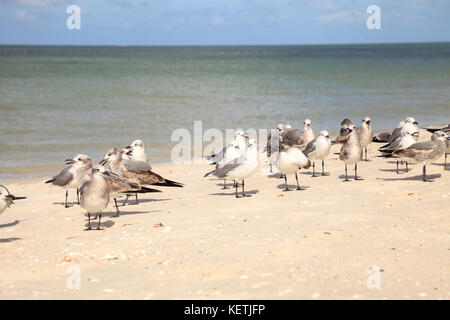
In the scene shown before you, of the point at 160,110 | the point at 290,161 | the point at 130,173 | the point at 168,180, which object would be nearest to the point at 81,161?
the point at 130,173

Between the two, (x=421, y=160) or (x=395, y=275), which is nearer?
(x=395, y=275)

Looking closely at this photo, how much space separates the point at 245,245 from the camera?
7043 millimetres

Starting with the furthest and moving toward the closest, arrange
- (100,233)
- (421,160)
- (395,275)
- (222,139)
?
(222,139), (421,160), (100,233), (395,275)

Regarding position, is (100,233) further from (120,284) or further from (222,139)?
(222,139)

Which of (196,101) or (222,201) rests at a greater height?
(196,101)

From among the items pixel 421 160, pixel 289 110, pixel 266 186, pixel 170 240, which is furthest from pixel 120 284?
pixel 289 110

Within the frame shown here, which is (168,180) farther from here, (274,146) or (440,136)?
(440,136)

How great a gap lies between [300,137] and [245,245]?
24.8ft

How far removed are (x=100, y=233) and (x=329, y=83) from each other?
126 feet

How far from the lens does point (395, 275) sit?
19.2 ft

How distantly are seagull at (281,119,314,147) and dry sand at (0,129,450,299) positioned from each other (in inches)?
126

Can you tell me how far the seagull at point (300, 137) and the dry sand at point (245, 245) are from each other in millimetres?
3210
